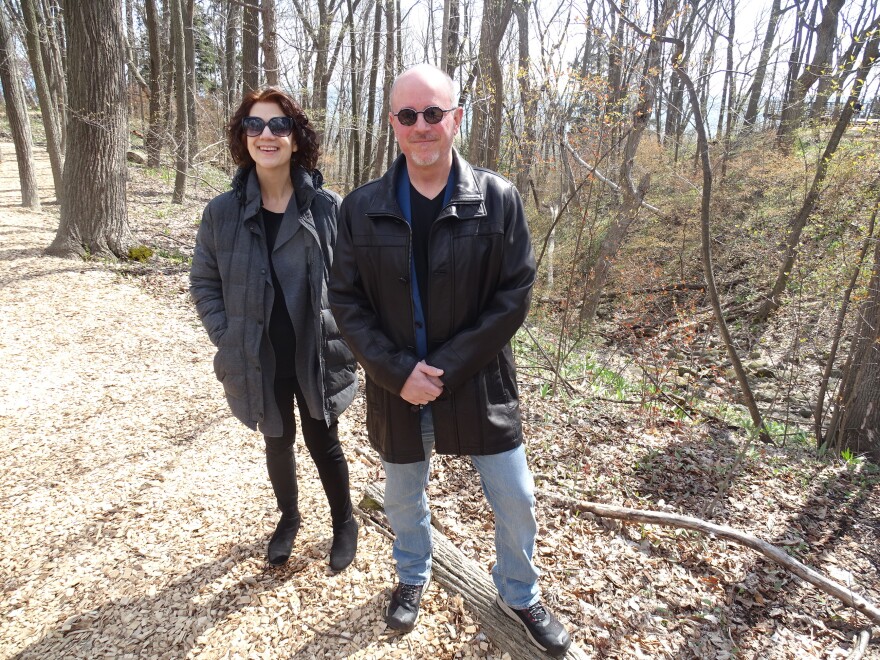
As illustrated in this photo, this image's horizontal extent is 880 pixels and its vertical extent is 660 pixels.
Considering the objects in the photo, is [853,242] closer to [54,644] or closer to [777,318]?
[777,318]

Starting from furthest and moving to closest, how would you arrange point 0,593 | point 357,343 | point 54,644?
point 0,593
point 54,644
point 357,343

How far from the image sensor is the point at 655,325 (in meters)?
9.34

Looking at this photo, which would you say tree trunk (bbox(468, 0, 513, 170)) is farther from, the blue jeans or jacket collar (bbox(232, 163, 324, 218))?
the blue jeans

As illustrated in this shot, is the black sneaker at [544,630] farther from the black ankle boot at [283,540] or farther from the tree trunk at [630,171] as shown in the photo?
the tree trunk at [630,171]

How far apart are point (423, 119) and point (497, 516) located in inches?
62.6

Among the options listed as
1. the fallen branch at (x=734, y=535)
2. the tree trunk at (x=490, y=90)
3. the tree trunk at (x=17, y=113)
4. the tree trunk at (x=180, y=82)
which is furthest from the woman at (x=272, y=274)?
the tree trunk at (x=180, y=82)

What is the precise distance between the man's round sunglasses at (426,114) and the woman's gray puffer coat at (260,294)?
67 centimetres

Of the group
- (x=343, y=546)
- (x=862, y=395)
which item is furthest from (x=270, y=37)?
(x=862, y=395)

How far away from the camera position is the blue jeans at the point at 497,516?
6.61ft

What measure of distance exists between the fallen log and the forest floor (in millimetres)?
92

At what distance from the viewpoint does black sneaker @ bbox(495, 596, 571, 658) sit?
211cm

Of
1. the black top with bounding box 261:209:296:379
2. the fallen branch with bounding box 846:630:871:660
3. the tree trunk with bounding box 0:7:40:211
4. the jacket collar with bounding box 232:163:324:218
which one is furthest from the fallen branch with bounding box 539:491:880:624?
the tree trunk with bounding box 0:7:40:211

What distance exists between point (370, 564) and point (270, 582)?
52 cm

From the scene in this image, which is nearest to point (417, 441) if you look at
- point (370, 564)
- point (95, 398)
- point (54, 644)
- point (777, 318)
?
point (370, 564)
